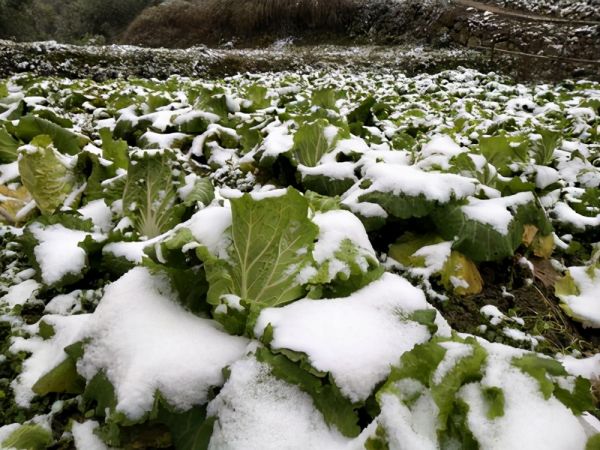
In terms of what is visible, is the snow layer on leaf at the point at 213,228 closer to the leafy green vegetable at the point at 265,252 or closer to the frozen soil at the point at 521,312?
the leafy green vegetable at the point at 265,252

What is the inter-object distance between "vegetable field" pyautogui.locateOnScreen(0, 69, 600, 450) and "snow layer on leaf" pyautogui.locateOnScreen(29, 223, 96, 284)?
1 centimetres

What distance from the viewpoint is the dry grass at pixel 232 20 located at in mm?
18766

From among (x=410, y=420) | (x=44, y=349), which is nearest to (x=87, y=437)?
(x=44, y=349)

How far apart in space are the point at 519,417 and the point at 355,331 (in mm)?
560

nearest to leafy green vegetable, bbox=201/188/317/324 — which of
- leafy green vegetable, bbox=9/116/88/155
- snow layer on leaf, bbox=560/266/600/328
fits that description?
snow layer on leaf, bbox=560/266/600/328

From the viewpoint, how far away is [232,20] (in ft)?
66.7

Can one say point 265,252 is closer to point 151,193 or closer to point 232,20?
point 151,193

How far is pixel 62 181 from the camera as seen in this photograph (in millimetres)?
2910

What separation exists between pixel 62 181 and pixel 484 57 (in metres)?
12.9

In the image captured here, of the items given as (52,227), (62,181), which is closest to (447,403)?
(52,227)

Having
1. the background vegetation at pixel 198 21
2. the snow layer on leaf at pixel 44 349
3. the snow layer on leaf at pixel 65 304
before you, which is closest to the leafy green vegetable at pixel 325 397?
the snow layer on leaf at pixel 44 349

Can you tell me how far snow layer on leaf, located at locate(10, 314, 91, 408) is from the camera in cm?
173

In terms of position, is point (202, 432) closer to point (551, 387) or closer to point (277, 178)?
point (551, 387)

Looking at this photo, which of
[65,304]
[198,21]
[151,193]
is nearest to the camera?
[65,304]
